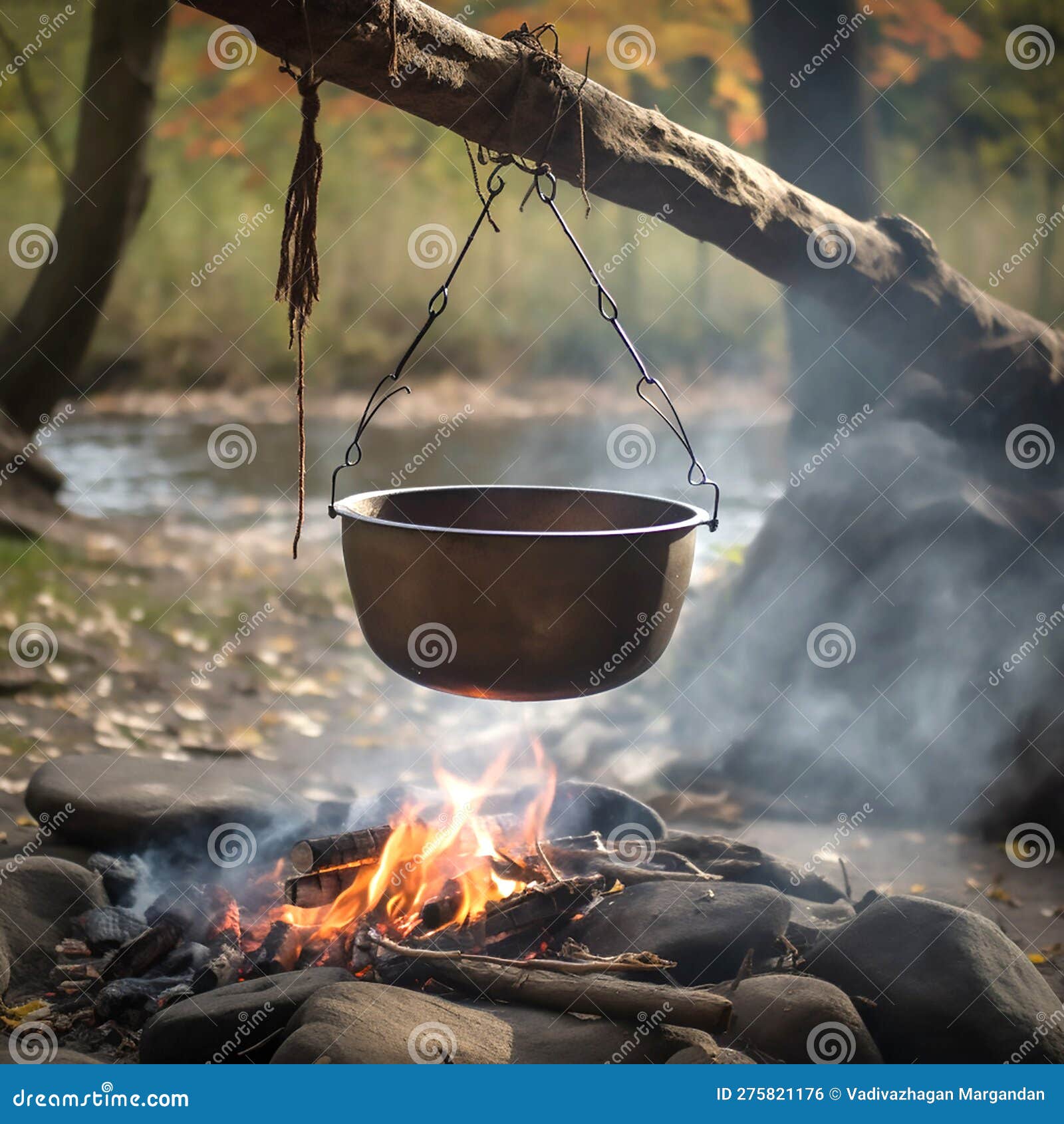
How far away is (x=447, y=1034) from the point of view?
3.02 meters

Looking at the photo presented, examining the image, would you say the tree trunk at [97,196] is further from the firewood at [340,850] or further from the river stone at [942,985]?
the river stone at [942,985]

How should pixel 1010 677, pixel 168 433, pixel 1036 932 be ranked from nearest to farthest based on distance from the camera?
pixel 1036 932
pixel 1010 677
pixel 168 433

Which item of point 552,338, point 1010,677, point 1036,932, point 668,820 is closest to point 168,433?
point 552,338

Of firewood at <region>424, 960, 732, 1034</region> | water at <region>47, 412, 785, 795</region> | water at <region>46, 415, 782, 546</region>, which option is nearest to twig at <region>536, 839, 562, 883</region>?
firewood at <region>424, 960, 732, 1034</region>

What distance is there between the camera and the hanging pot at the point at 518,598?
8.46ft

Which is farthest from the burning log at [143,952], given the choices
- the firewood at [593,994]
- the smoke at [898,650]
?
the smoke at [898,650]

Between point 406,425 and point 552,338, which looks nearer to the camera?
point 406,425

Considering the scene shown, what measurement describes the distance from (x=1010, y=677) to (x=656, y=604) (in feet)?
11.3

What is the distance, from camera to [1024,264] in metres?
13.2

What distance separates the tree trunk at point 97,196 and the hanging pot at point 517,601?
4692mm

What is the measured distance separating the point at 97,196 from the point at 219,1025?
17.1ft

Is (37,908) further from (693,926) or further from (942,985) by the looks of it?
(942,985)

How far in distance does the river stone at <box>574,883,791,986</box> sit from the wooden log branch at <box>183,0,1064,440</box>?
2.30 metres

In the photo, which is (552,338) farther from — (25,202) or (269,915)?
(269,915)
